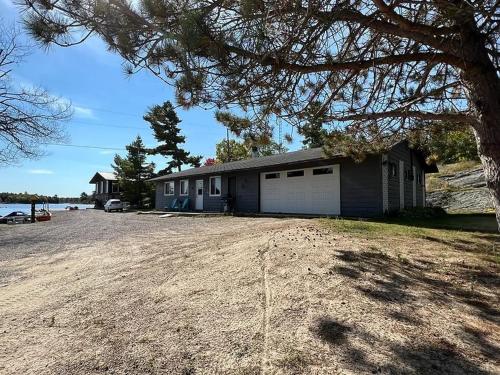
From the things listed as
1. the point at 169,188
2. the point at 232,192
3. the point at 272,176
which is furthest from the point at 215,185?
the point at 169,188

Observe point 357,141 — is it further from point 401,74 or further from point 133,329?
point 133,329

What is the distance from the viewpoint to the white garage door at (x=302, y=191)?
14442mm

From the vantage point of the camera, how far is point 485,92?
14.6 ft

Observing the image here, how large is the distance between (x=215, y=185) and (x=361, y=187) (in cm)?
961

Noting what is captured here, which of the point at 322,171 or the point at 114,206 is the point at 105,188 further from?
the point at 322,171

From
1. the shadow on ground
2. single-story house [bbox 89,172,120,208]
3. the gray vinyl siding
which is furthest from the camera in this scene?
single-story house [bbox 89,172,120,208]

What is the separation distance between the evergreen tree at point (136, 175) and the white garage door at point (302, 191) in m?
21.5

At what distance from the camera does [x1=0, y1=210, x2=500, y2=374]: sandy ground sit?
3000 mm

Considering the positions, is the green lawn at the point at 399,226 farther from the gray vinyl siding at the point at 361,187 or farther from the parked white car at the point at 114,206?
the parked white car at the point at 114,206

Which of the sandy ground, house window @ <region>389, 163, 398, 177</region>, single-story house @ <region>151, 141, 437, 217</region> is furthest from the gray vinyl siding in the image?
the sandy ground

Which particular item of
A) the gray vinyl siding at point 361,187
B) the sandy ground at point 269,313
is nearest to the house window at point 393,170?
the gray vinyl siding at point 361,187

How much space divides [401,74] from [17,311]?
22.1 ft

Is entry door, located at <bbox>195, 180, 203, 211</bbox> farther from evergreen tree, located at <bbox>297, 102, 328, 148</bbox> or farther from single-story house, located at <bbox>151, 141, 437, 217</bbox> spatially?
evergreen tree, located at <bbox>297, 102, 328, 148</bbox>

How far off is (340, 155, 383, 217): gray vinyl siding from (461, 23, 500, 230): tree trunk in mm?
8596
